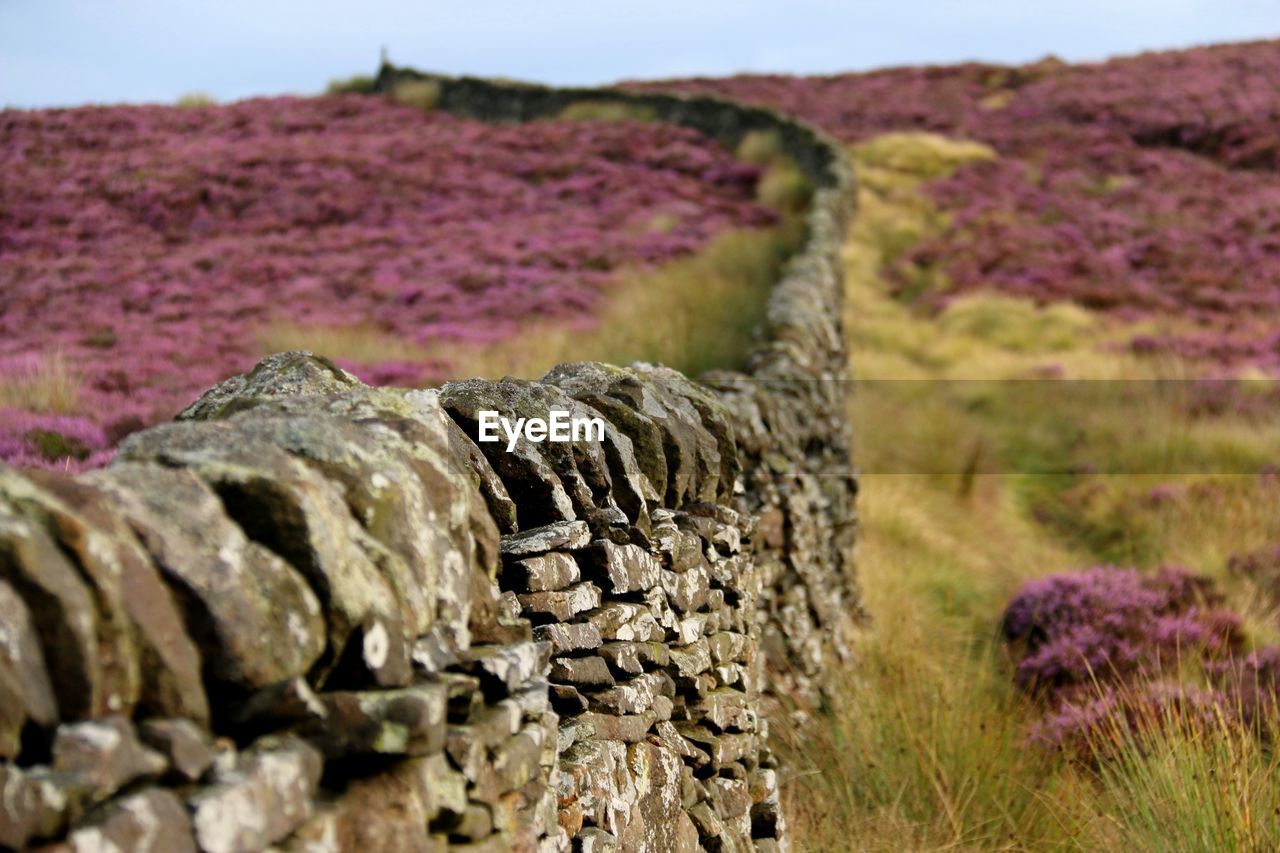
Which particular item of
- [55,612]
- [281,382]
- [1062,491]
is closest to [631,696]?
[281,382]

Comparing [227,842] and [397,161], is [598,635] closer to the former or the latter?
[227,842]

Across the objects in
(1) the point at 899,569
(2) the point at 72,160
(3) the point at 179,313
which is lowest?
(1) the point at 899,569

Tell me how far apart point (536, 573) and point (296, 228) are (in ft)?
49.4

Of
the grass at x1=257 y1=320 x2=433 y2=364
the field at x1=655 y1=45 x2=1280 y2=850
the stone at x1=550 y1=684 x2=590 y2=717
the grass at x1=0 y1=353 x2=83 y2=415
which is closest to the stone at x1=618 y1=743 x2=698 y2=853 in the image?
the stone at x1=550 y1=684 x2=590 y2=717

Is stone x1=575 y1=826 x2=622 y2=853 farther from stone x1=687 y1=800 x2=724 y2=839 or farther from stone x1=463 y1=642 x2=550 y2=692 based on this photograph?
stone x1=687 y1=800 x2=724 y2=839

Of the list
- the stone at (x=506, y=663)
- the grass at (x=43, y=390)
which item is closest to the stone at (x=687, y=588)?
the stone at (x=506, y=663)

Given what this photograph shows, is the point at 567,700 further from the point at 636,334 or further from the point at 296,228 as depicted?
the point at 296,228

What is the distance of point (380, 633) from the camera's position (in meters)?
2.15

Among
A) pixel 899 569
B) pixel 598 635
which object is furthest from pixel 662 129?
pixel 598 635

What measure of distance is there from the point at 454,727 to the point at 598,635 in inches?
39.0

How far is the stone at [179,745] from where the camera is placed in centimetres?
177

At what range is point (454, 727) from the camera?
230 centimetres

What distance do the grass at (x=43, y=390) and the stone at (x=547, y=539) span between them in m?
4.97

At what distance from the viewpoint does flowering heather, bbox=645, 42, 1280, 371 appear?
1792cm
